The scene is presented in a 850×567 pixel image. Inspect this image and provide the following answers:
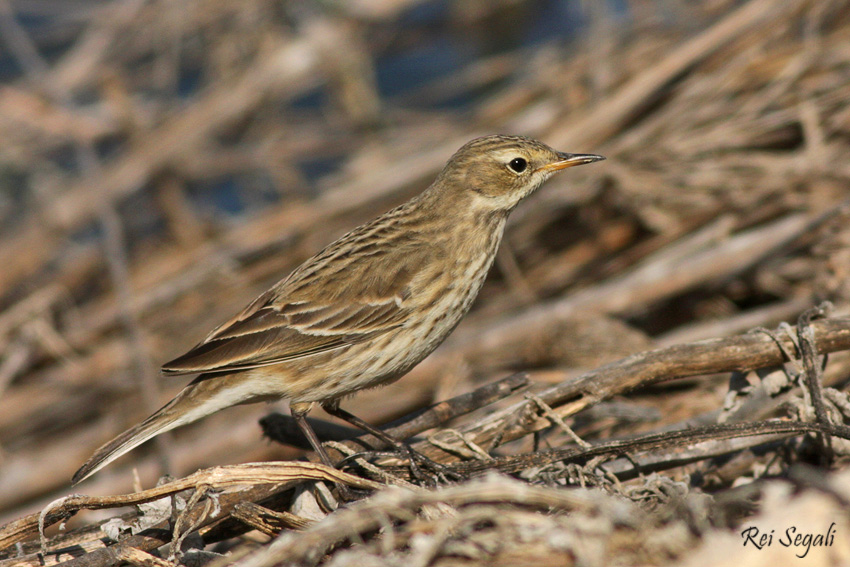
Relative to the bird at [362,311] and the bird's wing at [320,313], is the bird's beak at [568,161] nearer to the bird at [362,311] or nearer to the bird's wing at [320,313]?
the bird at [362,311]

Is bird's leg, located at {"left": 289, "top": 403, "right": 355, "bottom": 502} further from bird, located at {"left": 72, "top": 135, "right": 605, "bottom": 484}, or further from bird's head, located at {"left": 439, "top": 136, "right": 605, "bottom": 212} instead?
bird's head, located at {"left": 439, "top": 136, "right": 605, "bottom": 212}

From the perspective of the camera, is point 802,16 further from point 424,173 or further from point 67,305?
point 67,305

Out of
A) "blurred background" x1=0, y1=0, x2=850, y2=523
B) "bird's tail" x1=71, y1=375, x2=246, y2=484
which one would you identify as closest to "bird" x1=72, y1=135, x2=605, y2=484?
"bird's tail" x1=71, y1=375, x2=246, y2=484

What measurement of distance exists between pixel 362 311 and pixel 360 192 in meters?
2.82

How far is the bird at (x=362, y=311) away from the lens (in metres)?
3.99

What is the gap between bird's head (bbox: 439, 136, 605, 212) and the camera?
450 cm

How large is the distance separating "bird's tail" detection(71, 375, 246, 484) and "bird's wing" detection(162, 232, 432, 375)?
11cm

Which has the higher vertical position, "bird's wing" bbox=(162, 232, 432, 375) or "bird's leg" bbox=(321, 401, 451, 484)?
"bird's wing" bbox=(162, 232, 432, 375)

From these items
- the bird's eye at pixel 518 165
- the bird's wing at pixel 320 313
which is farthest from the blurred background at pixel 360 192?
the bird's eye at pixel 518 165

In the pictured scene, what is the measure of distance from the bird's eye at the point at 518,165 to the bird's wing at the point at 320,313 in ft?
1.99

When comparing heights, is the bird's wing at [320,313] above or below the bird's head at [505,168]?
below

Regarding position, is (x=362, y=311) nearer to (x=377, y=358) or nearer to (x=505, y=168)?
(x=377, y=358)

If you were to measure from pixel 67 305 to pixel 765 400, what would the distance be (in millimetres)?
5627

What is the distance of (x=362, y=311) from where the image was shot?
4.18 metres
